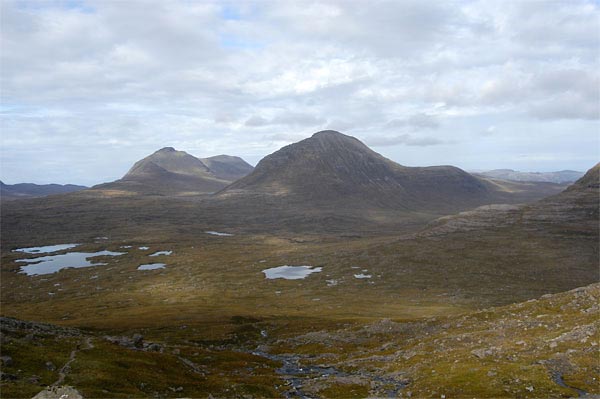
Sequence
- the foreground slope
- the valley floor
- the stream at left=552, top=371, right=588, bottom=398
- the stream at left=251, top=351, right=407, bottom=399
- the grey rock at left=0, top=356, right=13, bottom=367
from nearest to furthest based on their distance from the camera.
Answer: the stream at left=552, top=371, right=588, bottom=398, the grey rock at left=0, top=356, right=13, bottom=367, the foreground slope, the valley floor, the stream at left=251, top=351, right=407, bottom=399

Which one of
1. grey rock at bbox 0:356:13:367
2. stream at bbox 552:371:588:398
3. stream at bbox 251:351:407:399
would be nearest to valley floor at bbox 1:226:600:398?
stream at bbox 552:371:588:398

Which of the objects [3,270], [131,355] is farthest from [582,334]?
[3,270]

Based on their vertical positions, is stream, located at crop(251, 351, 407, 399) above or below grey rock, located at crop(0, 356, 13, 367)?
below

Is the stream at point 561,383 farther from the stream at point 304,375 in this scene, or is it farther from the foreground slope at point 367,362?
the stream at point 304,375

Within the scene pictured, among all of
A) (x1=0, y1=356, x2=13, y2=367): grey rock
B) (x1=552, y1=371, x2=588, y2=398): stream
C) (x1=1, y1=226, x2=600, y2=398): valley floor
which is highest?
(x1=0, y1=356, x2=13, y2=367): grey rock

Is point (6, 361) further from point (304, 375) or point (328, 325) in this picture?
point (328, 325)

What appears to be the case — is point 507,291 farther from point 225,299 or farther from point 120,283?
point 120,283

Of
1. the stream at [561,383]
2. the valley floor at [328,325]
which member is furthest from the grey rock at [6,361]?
the stream at [561,383]

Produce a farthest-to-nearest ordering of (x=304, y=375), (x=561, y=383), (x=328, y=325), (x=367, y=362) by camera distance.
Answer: (x=328, y=325), (x=367, y=362), (x=304, y=375), (x=561, y=383)

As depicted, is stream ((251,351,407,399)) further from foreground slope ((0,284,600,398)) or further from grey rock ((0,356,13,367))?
grey rock ((0,356,13,367))

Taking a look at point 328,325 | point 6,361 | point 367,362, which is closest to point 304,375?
point 367,362

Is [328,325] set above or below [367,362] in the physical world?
below

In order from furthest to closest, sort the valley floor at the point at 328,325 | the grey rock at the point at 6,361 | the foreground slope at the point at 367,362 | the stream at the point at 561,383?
the valley floor at the point at 328,325
the foreground slope at the point at 367,362
the grey rock at the point at 6,361
the stream at the point at 561,383

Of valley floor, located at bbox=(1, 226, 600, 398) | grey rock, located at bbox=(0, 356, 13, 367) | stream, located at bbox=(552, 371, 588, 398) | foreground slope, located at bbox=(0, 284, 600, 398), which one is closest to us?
stream, located at bbox=(552, 371, 588, 398)
